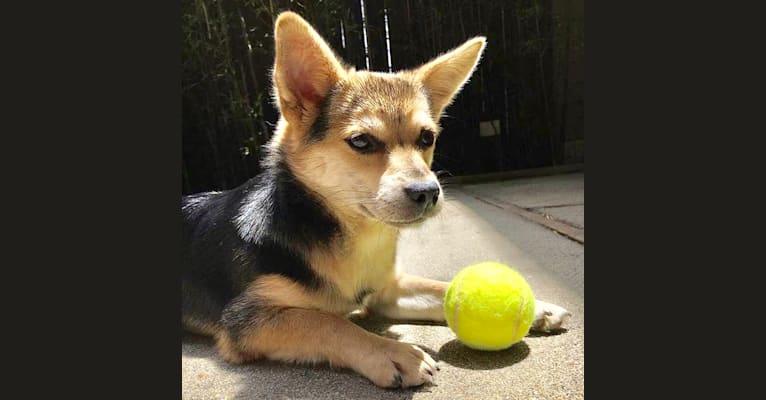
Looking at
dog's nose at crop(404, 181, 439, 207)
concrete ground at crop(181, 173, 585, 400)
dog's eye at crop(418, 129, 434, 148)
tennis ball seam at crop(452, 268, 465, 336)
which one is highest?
dog's eye at crop(418, 129, 434, 148)

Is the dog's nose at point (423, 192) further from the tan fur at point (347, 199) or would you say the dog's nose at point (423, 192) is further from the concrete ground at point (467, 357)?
the concrete ground at point (467, 357)

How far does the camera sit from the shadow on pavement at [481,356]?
1157mm

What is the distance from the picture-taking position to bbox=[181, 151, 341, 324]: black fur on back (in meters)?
1.39

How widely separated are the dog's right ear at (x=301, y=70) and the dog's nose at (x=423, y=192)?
0.49m

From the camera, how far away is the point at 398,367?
1.11 metres

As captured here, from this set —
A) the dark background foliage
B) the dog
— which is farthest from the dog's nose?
the dark background foliage

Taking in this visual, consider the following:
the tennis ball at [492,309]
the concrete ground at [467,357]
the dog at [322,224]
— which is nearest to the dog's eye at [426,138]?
the dog at [322,224]

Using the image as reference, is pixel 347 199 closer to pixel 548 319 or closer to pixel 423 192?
pixel 423 192

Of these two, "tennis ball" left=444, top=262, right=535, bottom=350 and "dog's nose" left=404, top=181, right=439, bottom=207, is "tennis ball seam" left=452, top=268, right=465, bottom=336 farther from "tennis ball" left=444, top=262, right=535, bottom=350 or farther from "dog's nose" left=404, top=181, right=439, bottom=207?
"dog's nose" left=404, top=181, right=439, bottom=207

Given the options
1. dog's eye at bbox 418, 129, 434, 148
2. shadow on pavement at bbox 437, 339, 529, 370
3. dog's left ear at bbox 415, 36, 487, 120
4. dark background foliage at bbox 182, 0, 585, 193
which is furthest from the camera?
dark background foliage at bbox 182, 0, 585, 193

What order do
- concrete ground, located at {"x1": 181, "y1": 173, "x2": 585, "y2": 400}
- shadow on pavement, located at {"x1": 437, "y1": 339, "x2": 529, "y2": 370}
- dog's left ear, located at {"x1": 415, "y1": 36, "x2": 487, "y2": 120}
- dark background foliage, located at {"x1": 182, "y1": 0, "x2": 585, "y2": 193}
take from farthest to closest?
dark background foliage, located at {"x1": 182, "y1": 0, "x2": 585, "y2": 193}
dog's left ear, located at {"x1": 415, "y1": 36, "x2": 487, "y2": 120}
shadow on pavement, located at {"x1": 437, "y1": 339, "x2": 529, "y2": 370}
concrete ground, located at {"x1": 181, "y1": 173, "x2": 585, "y2": 400}

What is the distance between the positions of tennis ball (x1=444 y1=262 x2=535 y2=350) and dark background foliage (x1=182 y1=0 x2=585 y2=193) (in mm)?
869

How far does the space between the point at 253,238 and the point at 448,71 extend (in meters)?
0.88

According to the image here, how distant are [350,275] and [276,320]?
258 mm
